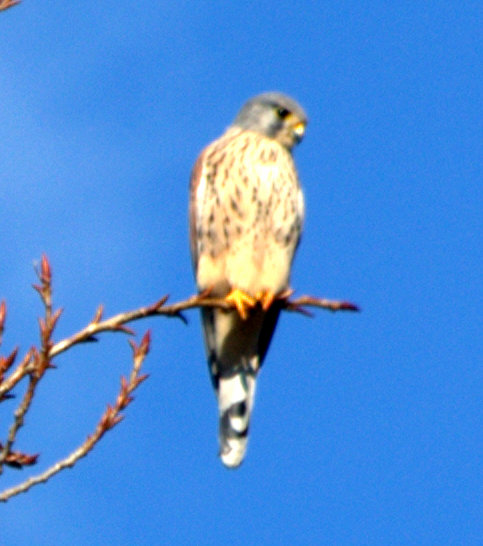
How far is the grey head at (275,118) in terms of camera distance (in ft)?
18.4

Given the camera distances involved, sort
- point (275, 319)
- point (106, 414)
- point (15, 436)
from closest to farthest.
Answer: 1. point (15, 436)
2. point (106, 414)
3. point (275, 319)

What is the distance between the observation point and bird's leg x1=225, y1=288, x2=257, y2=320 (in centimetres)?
478

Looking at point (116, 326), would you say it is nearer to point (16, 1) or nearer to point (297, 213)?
point (16, 1)

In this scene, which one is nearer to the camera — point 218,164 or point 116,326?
point 116,326

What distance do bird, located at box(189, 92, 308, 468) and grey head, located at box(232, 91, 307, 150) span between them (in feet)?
0.61

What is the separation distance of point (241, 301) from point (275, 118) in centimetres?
122

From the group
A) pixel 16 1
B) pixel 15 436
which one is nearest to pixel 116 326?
pixel 15 436

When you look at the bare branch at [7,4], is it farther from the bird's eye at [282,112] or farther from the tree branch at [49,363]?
the bird's eye at [282,112]

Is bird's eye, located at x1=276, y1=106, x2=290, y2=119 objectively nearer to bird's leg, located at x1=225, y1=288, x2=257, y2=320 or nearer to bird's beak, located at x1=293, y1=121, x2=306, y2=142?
bird's beak, located at x1=293, y1=121, x2=306, y2=142

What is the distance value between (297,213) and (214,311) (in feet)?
1.87

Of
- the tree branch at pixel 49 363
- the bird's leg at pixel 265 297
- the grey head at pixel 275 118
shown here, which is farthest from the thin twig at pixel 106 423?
the grey head at pixel 275 118

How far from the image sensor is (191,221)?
523cm

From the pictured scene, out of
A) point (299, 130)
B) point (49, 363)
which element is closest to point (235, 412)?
point (299, 130)

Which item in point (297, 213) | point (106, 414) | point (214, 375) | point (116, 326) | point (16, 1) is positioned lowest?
point (106, 414)
